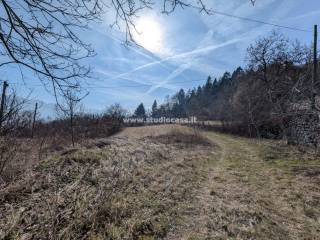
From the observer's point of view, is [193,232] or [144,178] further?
[144,178]

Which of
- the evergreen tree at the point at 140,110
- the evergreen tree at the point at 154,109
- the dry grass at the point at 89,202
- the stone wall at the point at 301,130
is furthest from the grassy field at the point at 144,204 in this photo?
the evergreen tree at the point at 140,110

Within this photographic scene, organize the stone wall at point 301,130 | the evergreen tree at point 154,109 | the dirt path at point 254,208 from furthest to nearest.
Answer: the evergreen tree at point 154,109, the stone wall at point 301,130, the dirt path at point 254,208

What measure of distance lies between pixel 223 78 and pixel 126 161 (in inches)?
3192

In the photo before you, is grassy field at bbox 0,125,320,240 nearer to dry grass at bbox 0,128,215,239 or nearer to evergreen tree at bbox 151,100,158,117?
dry grass at bbox 0,128,215,239

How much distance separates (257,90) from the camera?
95.9ft

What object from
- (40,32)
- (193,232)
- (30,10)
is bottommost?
(193,232)

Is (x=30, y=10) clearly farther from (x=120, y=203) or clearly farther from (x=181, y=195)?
(x=181, y=195)

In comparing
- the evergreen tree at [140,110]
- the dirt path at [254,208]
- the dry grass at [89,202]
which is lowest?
the dirt path at [254,208]

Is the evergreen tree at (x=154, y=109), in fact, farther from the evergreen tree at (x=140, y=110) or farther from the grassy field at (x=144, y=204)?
the grassy field at (x=144, y=204)

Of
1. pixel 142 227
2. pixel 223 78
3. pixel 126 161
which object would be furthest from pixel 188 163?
pixel 223 78

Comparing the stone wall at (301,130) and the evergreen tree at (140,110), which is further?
the evergreen tree at (140,110)

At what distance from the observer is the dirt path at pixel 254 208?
16.2ft

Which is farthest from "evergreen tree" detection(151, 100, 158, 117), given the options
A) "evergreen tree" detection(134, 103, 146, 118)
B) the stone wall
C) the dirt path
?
the dirt path

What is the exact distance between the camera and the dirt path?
195 inches
